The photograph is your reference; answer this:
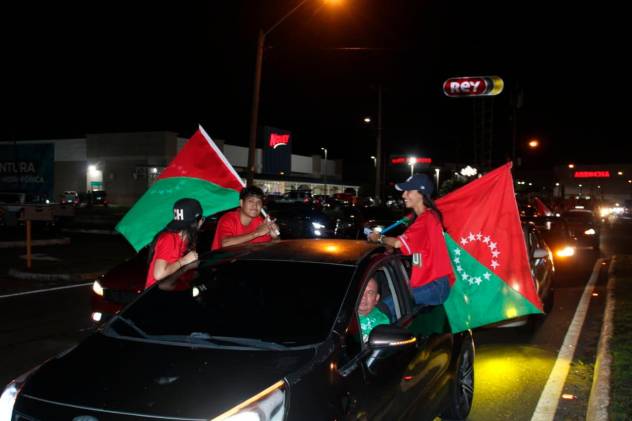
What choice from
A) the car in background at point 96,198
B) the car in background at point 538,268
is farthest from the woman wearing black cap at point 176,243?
the car in background at point 96,198

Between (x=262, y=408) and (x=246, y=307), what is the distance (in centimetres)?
114

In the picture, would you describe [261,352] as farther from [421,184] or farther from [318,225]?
[318,225]

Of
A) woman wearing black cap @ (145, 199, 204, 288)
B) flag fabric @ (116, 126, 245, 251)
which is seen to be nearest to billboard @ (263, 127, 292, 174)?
flag fabric @ (116, 126, 245, 251)

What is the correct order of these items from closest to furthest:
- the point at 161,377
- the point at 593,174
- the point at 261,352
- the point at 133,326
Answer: the point at 161,377
the point at 261,352
the point at 133,326
the point at 593,174

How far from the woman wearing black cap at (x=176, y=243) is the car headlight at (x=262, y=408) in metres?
2.08

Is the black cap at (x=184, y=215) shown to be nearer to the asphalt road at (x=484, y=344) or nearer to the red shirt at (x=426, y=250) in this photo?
the red shirt at (x=426, y=250)

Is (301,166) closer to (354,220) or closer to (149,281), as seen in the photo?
(354,220)

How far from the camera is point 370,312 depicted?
4340 mm

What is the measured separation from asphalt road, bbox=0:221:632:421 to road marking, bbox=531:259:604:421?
0.07 m

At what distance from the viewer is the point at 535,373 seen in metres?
6.72

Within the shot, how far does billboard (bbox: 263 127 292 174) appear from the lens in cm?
6162

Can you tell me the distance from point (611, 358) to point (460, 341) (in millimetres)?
2591

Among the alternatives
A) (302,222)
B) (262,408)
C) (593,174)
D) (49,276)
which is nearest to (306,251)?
(262,408)

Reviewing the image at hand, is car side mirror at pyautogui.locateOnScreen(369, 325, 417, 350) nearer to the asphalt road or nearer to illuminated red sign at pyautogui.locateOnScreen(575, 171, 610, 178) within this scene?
the asphalt road
